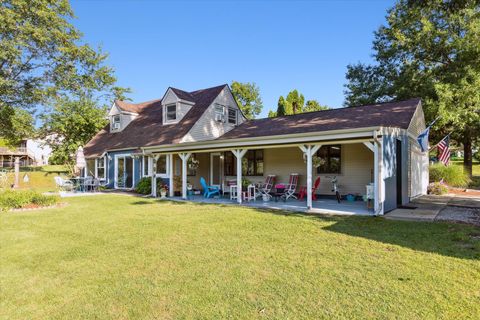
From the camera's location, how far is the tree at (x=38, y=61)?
19.1 meters

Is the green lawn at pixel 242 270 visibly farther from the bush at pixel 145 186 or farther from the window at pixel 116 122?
the window at pixel 116 122

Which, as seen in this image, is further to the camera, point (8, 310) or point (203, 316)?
point (8, 310)

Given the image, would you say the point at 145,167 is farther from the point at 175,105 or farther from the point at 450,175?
the point at 450,175

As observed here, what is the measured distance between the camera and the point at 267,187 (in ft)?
45.1

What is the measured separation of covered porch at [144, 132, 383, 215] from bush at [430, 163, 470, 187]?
851 centimetres

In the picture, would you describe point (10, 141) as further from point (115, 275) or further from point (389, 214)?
point (389, 214)

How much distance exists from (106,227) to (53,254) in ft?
7.02

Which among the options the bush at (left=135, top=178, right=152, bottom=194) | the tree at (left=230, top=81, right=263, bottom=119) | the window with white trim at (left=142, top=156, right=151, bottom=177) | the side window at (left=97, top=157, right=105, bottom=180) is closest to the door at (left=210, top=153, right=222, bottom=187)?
the bush at (left=135, top=178, right=152, bottom=194)

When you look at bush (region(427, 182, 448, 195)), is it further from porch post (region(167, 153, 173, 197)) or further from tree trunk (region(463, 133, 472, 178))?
porch post (region(167, 153, 173, 197))

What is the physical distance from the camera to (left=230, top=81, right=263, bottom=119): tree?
41.0 metres

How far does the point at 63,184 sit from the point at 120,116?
6324 mm

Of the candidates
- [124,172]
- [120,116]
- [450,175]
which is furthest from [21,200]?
[450,175]

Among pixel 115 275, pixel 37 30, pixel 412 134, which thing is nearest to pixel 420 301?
pixel 115 275

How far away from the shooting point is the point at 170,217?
880cm
